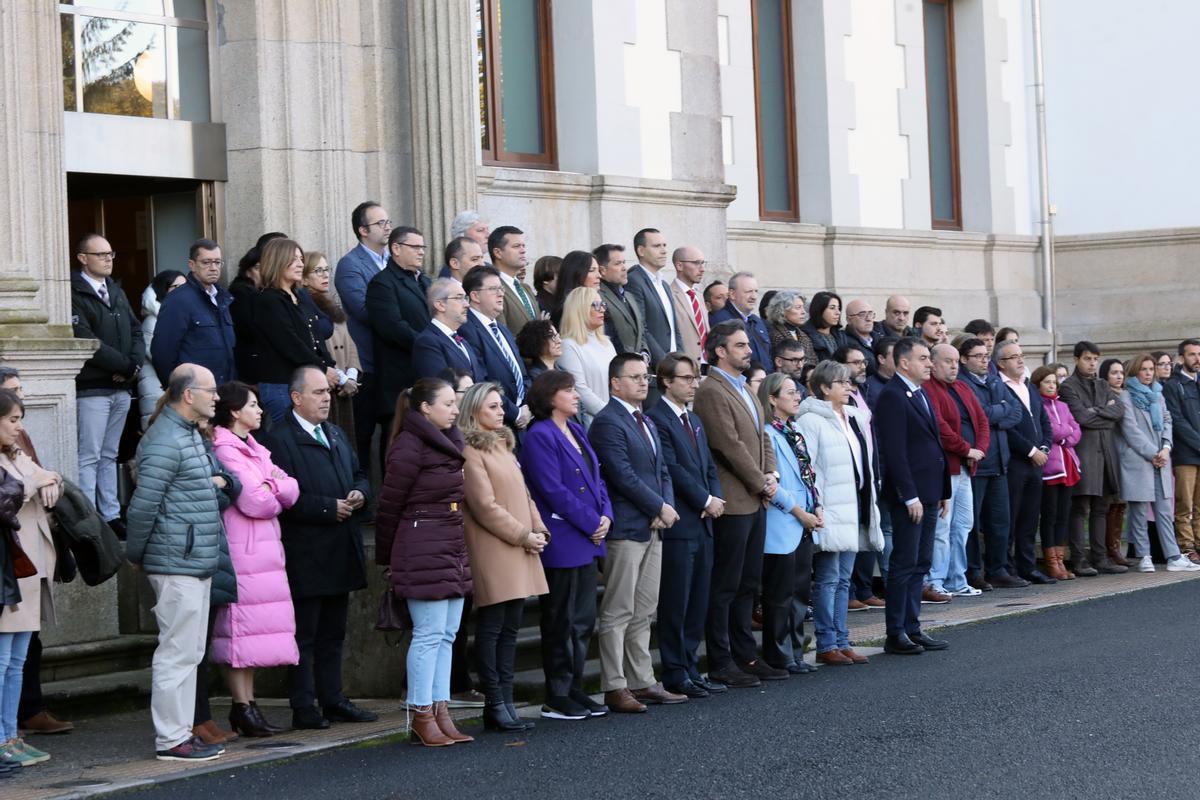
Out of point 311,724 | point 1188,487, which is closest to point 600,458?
point 311,724

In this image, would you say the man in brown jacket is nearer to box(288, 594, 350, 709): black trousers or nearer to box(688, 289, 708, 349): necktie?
box(688, 289, 708, 349): necktie

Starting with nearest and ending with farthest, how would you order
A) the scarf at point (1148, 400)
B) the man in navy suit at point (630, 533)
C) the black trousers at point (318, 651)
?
1. the black trousers at point (318, 651)
2. the man in navy suit at point (630, 533)
3. the scarf at point (1148, 400)

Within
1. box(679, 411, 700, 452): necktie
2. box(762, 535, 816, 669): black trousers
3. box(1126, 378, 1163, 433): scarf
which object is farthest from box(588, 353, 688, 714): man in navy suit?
box(1126, 378, 1163, 433): scarf

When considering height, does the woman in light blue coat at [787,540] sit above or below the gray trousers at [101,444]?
below

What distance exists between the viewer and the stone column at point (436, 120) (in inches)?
522

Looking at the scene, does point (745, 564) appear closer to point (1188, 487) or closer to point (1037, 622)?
point (1037, 622)

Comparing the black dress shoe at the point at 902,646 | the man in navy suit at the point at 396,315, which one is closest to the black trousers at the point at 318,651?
the man in navy suit at the point at 396,315

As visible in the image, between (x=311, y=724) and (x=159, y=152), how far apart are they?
4.70m

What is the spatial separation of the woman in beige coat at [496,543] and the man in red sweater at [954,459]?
18.8 feet

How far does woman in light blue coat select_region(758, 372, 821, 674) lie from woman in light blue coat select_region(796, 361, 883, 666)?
0.54 ft

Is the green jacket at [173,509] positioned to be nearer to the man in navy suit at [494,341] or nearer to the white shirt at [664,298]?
the man in navy suit at [494,341]

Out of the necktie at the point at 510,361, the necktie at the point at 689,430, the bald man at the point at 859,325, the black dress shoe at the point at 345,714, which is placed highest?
the bald man at the point at 859,325

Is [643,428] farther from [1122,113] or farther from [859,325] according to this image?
[1122,113]

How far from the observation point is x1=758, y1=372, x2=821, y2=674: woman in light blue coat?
11570 mm
